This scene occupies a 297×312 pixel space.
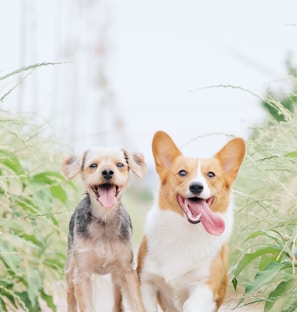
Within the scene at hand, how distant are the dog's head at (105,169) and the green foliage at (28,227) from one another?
1.02 ft

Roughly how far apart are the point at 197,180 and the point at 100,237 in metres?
0.65

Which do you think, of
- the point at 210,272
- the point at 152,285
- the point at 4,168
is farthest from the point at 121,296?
the point at 4,168

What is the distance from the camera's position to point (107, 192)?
455 cm

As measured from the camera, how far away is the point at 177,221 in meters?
4.71

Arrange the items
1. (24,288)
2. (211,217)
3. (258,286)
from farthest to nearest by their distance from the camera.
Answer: (24,288)
(211,217)
(258,286)

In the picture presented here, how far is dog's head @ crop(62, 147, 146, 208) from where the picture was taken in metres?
4.47

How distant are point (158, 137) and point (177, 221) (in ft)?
1.51

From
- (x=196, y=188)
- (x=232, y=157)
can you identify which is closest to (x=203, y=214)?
(x=196, y=188)

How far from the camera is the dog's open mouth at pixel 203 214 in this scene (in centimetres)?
450

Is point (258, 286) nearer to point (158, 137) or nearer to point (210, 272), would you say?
point (210, 272)

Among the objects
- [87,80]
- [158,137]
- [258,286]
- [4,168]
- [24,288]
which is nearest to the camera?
[258,286]

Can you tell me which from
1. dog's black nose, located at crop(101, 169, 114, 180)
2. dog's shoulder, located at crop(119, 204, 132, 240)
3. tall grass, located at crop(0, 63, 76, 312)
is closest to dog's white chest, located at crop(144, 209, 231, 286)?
dog's shoulder, located at crop(119, 204, 132, 240)

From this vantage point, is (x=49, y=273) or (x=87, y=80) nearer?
(x=49, y=273)

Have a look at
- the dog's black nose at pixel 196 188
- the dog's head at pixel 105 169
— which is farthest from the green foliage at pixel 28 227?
the dog's black nose at pixel 196 188
